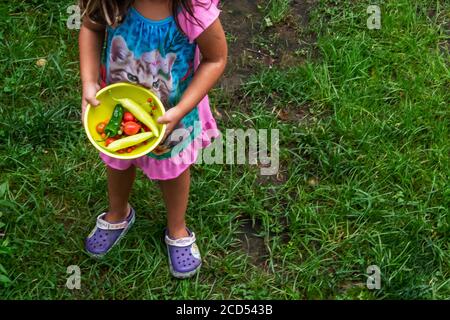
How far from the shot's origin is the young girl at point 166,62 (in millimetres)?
1965

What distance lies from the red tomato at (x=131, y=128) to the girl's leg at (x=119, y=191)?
0.30 metres

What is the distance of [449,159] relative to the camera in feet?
9.93

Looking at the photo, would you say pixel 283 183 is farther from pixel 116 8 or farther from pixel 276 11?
pixel 116 8

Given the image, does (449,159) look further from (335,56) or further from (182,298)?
(182,298)

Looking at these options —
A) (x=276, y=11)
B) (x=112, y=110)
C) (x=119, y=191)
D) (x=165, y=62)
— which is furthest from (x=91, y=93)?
(x=276, y=11)

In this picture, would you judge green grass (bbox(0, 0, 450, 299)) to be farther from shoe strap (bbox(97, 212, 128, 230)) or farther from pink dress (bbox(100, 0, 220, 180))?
pink dress (bbox(100, 0, 220, 180))

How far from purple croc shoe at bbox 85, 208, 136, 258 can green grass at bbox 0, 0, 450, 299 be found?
39mm

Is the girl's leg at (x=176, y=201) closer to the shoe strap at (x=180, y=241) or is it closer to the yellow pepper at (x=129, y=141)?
the shoe strap at (x=180, y=241)

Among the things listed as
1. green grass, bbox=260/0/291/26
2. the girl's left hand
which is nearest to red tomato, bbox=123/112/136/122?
the girl's left hand

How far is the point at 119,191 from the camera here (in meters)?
2.55

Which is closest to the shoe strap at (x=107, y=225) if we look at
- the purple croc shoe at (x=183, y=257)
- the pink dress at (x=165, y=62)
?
the purple croc shoe at (x=183, y=257)

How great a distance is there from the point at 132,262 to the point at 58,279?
277 millimetres

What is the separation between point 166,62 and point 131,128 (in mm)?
229
